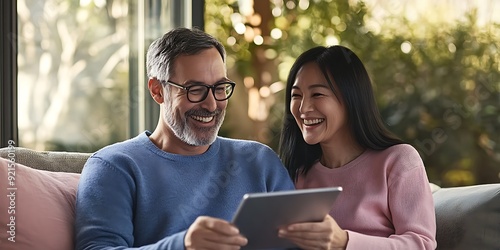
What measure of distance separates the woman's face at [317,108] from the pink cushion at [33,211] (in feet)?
2.03

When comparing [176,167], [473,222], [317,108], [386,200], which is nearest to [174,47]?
[176,167]

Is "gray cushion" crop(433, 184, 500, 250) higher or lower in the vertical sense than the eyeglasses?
lower

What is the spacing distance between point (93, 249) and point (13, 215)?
0.62ft

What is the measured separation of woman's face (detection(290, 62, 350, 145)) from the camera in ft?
6.27

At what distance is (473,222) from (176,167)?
2.45ft

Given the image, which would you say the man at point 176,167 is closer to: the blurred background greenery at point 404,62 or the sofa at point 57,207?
the sofa at point 57,207

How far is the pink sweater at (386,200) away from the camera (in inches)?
69.9

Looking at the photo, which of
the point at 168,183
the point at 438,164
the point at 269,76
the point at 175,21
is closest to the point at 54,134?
the point at 175,21

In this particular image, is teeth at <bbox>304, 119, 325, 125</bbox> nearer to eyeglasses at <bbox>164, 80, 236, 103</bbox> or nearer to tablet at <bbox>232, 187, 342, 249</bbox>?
eyeglasses at <bbox>164, 80, 236, 103</bbox>

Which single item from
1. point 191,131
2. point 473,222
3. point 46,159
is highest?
point 191,131

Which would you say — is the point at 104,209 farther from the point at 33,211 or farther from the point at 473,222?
the point at 473,222

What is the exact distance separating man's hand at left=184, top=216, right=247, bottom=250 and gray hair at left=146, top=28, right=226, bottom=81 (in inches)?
20.3

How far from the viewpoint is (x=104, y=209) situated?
162 cm

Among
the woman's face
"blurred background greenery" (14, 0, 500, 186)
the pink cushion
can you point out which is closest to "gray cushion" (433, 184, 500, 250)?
the woman's face
